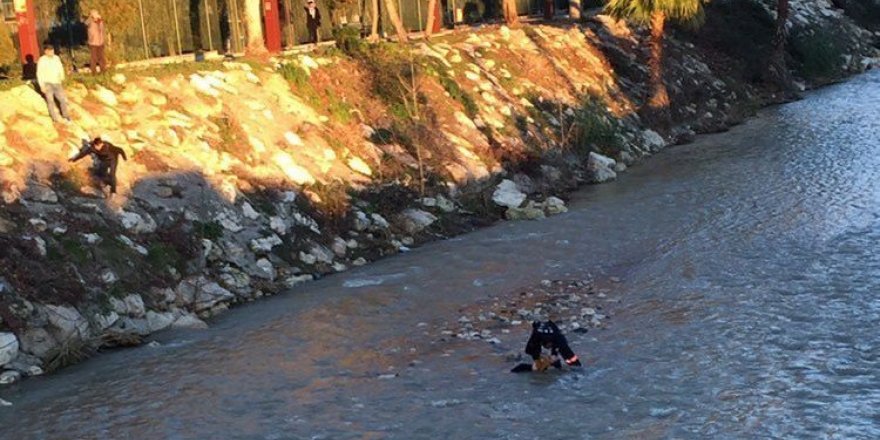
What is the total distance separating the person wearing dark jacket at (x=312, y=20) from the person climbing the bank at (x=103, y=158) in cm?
1372

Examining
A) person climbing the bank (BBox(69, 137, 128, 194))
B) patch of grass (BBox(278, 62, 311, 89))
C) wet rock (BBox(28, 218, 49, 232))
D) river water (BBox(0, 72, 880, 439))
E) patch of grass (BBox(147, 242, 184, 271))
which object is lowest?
river water (BBox(0, 72, 880, 439))

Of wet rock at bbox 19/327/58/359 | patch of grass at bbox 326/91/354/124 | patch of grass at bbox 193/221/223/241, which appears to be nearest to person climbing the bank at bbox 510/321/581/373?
wet rock at bbox 19/327/58/359

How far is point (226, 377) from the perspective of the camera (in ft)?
44.5

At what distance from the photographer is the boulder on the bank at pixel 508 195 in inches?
925

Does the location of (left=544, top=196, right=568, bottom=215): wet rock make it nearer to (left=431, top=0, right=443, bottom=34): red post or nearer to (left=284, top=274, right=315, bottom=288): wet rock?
(left=284, top=274, right=315, bottom=288): wet rock

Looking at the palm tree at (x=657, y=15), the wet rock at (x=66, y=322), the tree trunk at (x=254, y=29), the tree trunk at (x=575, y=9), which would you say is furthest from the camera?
the tree trunk at (x=575, y=9)

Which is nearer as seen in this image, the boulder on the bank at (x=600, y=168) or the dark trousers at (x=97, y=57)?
the dark trousers at (x=97, y=57)

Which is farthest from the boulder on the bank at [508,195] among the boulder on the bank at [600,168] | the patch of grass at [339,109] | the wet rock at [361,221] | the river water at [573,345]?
the patch of grass at [339,109]

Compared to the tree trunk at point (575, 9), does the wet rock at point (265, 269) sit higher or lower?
lower

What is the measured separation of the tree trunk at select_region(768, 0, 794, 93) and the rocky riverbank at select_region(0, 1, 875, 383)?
35.1 ft

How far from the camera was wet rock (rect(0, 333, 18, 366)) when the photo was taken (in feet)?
45.6

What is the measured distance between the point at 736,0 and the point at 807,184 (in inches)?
1013

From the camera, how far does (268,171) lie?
20.9 metres

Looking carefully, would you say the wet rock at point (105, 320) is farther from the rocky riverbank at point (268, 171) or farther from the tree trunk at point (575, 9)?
the tree trunk at point (575, 9)
